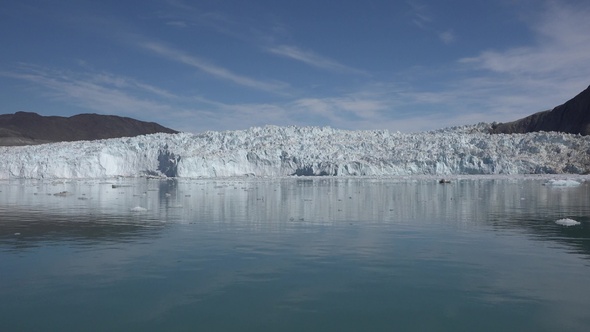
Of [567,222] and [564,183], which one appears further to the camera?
[564,183]

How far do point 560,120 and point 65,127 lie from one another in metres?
118

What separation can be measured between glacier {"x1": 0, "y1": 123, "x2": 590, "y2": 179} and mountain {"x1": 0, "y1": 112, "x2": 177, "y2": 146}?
78564 mm

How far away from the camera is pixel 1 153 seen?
4197 centimetres

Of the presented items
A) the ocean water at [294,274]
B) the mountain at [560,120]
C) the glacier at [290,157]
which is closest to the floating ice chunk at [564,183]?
the glacier at [290,157]

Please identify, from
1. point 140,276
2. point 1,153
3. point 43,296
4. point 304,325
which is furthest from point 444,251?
point 1,153

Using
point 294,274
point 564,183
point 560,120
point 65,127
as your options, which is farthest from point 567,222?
point 65,127

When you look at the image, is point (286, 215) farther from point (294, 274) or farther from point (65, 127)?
point (65, 127)

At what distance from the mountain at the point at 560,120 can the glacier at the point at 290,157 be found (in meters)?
26.5

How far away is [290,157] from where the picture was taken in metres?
42.0

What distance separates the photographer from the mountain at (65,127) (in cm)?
12056

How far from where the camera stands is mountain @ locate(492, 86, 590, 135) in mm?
67875

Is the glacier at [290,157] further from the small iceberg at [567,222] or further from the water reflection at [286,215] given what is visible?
the small iceberg at [567,222]

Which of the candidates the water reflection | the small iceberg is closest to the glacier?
the water reflection

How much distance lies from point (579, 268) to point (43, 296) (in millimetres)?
6857
